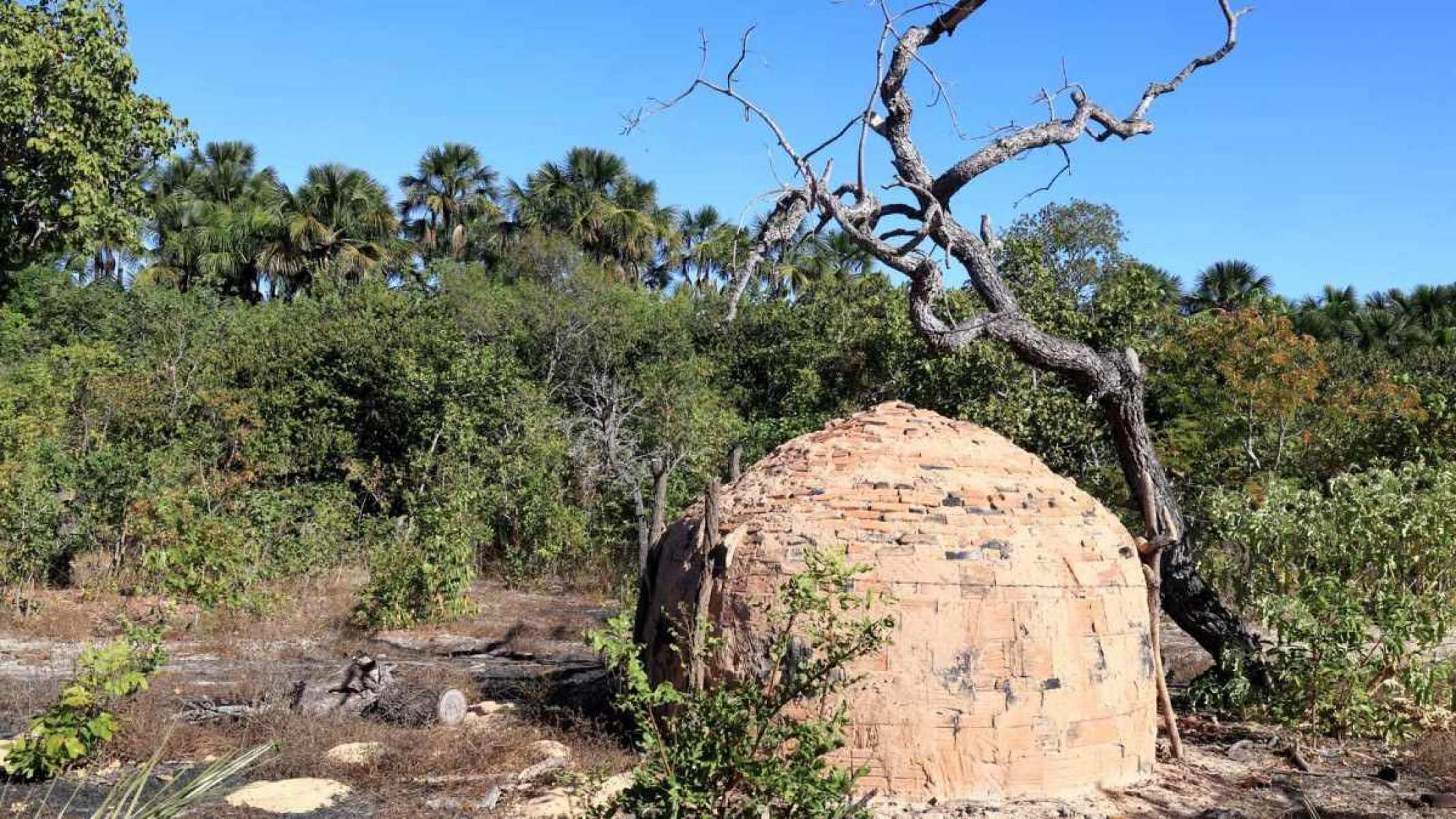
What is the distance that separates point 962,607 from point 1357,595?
4892mm

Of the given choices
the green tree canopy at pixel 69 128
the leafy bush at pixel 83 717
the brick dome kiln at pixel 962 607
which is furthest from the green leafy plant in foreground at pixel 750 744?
the green tree canopy at pixel 69 128

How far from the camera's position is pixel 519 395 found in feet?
69.4

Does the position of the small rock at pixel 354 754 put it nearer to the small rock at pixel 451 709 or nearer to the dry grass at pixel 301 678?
the dry grass at pixel 301 678

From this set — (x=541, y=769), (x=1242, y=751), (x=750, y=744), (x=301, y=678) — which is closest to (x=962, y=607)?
(x=750, y=744)

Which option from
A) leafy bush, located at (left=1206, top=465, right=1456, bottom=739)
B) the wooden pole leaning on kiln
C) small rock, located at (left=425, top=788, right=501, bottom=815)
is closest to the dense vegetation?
leafy bush, located at (left=1206, top=465, right=1456, bottom=739)

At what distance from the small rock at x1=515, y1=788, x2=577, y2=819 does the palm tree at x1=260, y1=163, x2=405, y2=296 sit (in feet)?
70.6

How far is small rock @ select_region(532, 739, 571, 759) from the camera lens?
27.5 ft

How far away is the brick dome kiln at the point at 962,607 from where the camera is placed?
23.8ft

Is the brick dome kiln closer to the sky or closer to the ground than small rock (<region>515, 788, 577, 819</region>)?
closer to the sky

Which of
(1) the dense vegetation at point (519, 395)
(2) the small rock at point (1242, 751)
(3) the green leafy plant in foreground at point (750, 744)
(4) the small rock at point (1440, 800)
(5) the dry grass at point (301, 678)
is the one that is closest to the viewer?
(3) the green leafy plant in foreground at point (750, 744)

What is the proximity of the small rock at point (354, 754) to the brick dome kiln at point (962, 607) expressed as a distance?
7.35ft

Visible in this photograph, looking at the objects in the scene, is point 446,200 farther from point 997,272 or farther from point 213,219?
point 997,272

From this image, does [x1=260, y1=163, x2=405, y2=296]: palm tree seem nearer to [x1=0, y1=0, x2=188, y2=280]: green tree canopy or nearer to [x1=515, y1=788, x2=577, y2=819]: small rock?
[x1=0, y1=0, x2=188, y2=280]: green tree canopy

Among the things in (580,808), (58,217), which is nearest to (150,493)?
(58,217)
